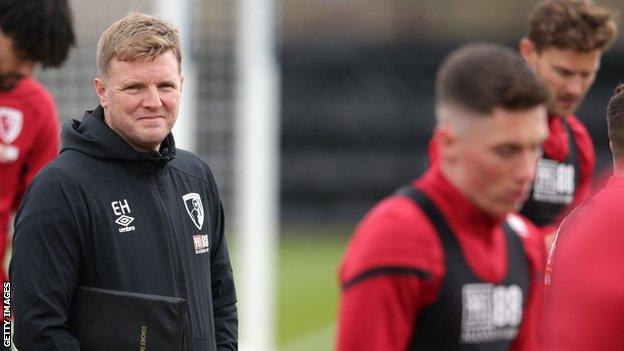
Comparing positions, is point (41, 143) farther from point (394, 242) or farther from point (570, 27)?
point (570, 27)

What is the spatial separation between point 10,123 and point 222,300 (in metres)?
1.28

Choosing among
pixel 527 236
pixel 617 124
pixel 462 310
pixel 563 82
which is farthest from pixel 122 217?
pixel 563 82

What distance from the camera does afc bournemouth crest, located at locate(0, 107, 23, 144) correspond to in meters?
4.96

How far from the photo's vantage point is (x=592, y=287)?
2539 mm

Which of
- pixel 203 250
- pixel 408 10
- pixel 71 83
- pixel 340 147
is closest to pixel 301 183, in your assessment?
pixel 340 147

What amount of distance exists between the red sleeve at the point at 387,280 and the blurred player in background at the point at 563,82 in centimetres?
217

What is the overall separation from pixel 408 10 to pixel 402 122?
5.26 meters

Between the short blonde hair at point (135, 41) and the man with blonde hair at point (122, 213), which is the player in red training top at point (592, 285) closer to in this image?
the man with blonde hair at point (122, 213)

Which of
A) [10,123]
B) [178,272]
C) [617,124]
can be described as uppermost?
[617,124]

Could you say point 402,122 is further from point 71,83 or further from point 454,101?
point 454,101

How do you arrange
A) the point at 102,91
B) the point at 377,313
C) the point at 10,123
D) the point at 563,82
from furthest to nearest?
the point at 563,82
the point at 10,123
the point at 102,91
the point at 377,313

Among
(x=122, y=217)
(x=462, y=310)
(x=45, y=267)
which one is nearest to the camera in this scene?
(x=462, y=310)

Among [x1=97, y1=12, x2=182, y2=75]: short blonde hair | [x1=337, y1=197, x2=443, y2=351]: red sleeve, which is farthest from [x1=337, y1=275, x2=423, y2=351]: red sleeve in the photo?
[x1=97, y1=12, x2=182, y2=75]: short blonde hair

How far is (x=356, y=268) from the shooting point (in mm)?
3285
